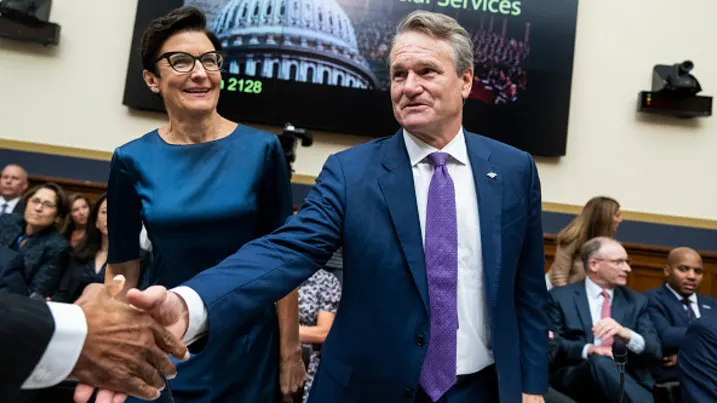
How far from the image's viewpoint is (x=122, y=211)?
1.78 meters

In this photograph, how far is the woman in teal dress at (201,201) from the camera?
1.64m

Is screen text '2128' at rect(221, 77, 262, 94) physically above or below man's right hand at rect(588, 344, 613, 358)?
above

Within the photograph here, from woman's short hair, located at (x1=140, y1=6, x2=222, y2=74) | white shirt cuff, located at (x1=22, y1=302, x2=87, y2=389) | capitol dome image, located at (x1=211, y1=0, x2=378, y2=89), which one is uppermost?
capitol dome image, located at (x1=211, y1=0, x2=378, y2=89)

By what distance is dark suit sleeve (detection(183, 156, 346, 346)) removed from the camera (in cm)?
126

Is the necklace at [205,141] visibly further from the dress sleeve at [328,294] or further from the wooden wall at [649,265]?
the wooden wall at [649,265]

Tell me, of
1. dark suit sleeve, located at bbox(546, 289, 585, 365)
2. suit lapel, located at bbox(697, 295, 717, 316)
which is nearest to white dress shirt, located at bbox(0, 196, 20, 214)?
dark suit sleeve, located at bbox(546, 289, 585, 365)

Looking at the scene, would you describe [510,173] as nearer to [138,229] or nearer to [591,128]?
[138,229]

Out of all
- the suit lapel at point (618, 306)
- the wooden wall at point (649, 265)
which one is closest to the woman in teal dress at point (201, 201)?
the suit lapel at point (618, 306)

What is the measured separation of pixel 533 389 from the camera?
1.58 metres

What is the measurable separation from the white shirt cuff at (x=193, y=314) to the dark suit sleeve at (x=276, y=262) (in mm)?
11

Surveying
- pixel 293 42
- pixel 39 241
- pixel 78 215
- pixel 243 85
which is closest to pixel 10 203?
pixel 78 215

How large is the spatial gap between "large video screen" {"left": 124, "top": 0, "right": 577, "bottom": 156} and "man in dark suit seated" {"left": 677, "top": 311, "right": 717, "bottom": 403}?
12.3 ft

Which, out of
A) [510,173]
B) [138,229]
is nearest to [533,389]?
[510,173]

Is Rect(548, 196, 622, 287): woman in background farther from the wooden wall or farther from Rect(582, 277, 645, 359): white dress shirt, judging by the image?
the wooden wall
